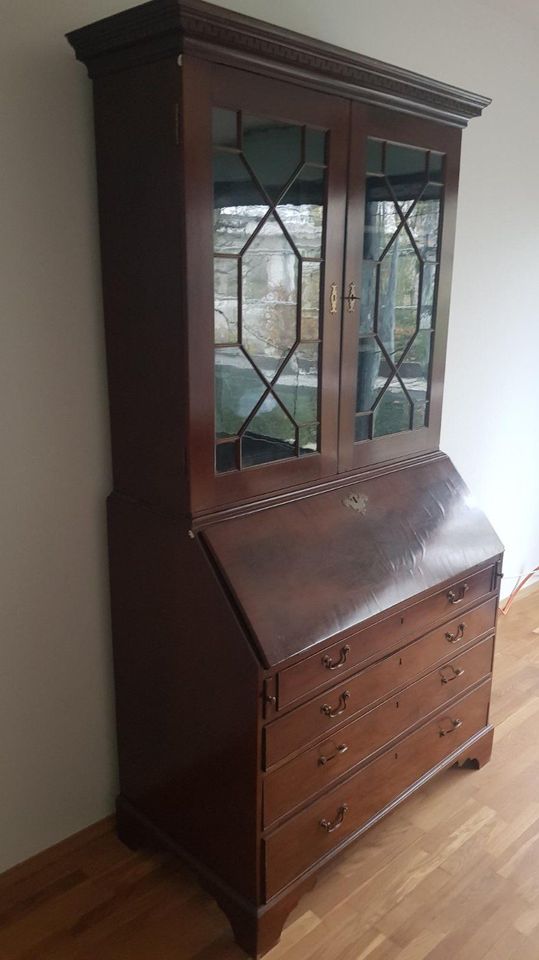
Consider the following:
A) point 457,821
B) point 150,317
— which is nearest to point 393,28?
point 150,317

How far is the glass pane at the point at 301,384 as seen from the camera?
167 cm

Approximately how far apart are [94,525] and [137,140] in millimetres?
885

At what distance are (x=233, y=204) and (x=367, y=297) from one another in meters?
0.49

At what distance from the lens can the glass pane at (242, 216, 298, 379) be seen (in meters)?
1.55

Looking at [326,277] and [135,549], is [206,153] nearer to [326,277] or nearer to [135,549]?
[326,277]

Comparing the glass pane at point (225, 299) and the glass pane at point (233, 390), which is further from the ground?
the glass pane at point (225, 299)

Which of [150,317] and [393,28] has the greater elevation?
[393,28]

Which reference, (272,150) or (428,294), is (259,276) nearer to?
(272,150)

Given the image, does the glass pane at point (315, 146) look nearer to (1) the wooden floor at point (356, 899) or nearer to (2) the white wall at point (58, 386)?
(2) the white wall at point (58, 386)

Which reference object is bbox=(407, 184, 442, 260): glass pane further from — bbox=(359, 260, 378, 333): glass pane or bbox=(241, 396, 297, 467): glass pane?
bbox=(241, 396, 297, 467): glass pane

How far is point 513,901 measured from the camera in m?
1.81

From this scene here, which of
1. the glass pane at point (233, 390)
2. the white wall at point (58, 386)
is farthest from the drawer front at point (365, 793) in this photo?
the glass pane at point (233, 390)

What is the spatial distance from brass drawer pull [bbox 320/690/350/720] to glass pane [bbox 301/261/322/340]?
0.84 m

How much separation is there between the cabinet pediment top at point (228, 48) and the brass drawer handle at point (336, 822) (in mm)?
1651
